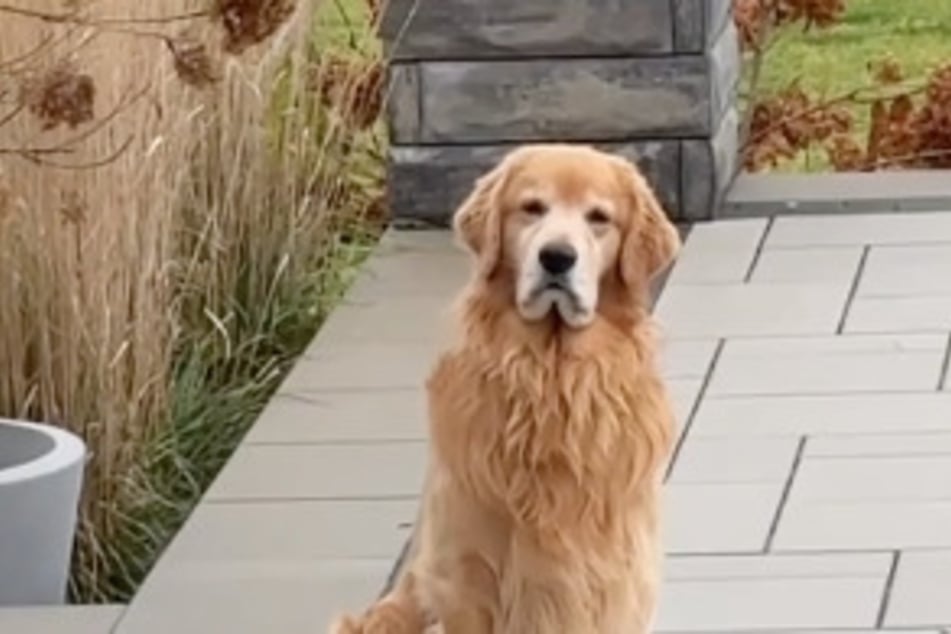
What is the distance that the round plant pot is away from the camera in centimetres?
618

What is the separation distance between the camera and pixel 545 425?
504cm

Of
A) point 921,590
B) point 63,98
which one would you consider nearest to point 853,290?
point 921,590

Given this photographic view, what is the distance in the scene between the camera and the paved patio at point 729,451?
607cm

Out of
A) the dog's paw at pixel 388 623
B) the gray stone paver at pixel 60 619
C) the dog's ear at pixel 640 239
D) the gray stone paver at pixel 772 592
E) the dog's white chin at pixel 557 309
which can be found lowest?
the gray stone paver at pixel 60 619

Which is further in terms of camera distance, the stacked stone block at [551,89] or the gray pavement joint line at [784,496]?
the stacked stone block at [551,89]

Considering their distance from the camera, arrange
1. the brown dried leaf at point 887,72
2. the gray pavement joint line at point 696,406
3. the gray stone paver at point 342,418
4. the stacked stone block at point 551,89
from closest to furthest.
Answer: the gray pavement joint line at point 696,406
the gray stone paver at point 342,418
the stacked stone block at point 551,89
the brown dried leaf at point 887,72

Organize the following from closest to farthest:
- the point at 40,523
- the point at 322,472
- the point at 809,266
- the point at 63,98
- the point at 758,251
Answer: the point at 63,98 < the point at 40,523 < the point at 322,472 < the point at 809,266 < the point at 758,251

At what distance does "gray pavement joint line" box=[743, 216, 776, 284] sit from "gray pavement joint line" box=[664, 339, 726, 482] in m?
0.63

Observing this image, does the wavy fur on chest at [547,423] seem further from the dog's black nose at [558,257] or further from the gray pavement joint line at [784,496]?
the gray pavement joint line at [784,496]

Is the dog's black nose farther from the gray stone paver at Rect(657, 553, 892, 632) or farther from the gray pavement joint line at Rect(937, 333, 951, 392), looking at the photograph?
the gray pavement joint line at Rect(937, 333, 951, 392)

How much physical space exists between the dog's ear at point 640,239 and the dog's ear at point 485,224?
0.20 m

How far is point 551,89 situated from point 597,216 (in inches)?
162

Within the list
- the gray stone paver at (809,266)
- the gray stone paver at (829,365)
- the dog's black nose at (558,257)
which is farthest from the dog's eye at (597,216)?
the gray stone paver at (809,266)

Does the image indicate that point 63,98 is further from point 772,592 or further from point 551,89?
point 551,89
